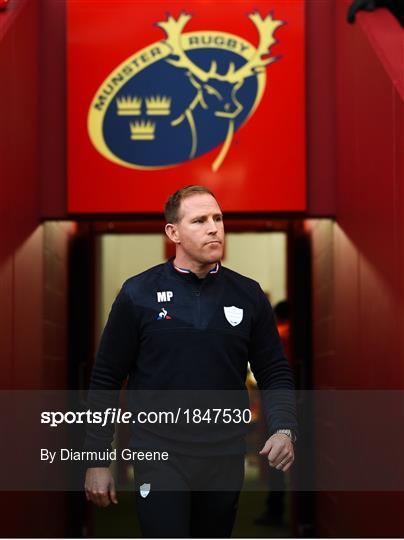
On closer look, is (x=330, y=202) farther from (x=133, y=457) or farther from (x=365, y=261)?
(x=133, y=457)

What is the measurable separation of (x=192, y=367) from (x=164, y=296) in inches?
8.9

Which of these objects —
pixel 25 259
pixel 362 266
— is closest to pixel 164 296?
pixel 362 266

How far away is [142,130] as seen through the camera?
5504 mm

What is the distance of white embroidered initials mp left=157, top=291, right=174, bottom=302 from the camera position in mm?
2898

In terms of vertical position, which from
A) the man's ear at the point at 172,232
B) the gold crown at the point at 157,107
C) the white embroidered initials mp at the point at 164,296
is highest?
the gold crown at the point at 157,107

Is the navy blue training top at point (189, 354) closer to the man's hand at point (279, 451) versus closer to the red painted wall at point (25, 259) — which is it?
the man's hand at point (279, 451)

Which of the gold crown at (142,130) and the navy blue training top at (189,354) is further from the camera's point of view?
the gold crown at (142,130)

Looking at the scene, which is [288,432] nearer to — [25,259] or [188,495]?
[188,495]

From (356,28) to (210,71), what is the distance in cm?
91

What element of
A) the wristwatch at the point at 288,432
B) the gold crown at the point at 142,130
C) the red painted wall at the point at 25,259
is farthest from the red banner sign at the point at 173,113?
the wristwatch at the point at 288,432

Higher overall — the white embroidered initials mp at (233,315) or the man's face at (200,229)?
the man's face at (200,229)

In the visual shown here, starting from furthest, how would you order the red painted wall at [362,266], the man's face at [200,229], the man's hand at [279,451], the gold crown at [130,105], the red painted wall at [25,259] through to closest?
the gold crown at [130,105], the red painted wall at [25,259], the red painted wall at [362,266], the man's face at [200,229], the man's hand at [279,451]

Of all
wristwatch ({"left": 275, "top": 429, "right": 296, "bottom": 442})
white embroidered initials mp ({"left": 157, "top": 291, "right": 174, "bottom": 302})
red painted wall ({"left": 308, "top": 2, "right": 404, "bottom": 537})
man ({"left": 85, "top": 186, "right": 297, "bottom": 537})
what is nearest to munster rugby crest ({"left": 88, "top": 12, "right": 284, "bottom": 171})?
red painted wall ({"left": 308, "top": 2, "right": 404, "bottom": 537})

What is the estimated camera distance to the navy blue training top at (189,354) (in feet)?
9.27
